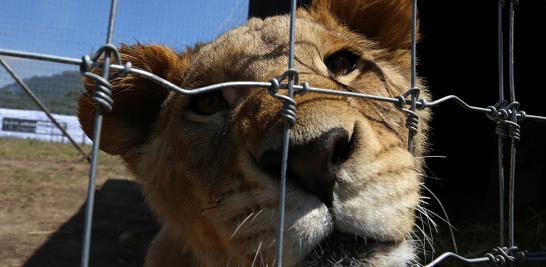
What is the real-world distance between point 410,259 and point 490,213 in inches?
173

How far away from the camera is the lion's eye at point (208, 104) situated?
187 cm

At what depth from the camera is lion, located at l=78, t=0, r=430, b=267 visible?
131 centimetres

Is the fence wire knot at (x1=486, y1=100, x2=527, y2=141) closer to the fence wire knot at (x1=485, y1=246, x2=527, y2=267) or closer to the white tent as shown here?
the fence wire knot at (x1=485, y1=246, x2=527, y2=267)

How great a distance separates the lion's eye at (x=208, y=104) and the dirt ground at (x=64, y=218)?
952mm

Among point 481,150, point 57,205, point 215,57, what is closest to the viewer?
point 215,57

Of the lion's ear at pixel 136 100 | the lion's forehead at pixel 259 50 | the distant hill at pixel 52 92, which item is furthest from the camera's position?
the distant hill at pixel 52 92

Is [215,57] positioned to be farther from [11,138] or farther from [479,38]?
[11,138]

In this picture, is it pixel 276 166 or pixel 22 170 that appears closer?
pixel 276 166

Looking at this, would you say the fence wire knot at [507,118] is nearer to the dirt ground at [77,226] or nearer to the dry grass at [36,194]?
the dirt ground at [77,226]

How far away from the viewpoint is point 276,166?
53.2 inches

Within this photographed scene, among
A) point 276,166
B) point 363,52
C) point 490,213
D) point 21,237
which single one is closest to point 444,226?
point 490,213

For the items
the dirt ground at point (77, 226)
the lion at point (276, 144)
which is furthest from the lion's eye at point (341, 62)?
the dirt ground at point (77, 226)

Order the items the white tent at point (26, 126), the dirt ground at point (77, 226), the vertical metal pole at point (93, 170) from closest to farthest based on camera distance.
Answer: the vertical metal pole at point (93, 170) < the dirt ground at point (77, 226) < the white tent at point (26, 126)

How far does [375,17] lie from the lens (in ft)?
7.94
